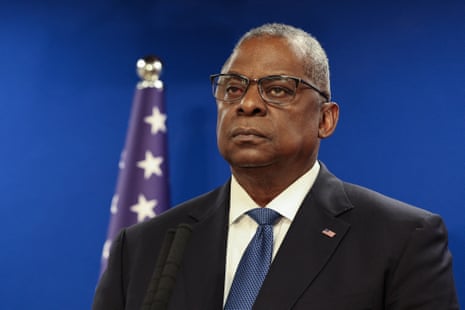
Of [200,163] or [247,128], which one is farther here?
[200,163]

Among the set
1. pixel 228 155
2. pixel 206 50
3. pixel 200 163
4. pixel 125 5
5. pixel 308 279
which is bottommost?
pixel 308 279

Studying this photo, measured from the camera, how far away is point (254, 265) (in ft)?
5.60

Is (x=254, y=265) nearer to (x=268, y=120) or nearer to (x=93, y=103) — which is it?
(x=268, y=120)

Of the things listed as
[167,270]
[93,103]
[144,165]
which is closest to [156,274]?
[167,270]

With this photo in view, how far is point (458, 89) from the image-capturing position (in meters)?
3.19

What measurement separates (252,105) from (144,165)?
5.83ft

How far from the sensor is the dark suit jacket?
1.59 meters

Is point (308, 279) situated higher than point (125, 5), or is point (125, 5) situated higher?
point (125, 5)

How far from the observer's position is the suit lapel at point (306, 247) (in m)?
1.62

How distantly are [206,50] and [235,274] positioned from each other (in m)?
2.21

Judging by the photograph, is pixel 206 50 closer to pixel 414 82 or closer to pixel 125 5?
pixel 125 5

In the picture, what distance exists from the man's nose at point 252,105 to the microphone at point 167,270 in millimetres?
317

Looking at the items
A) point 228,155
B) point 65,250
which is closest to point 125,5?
point 65,250

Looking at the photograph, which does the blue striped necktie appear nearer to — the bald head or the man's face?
the man's face
